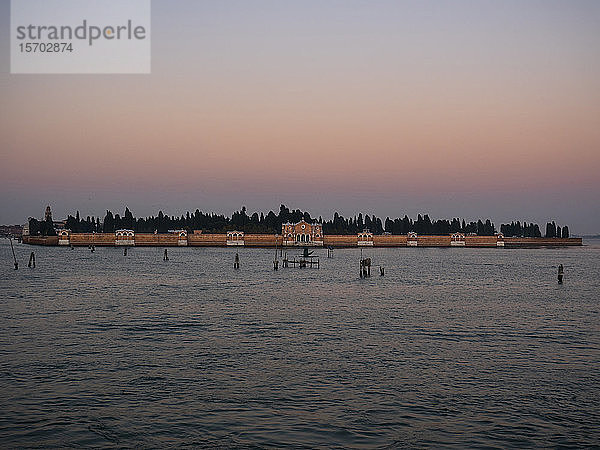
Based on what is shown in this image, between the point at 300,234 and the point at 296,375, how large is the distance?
157 metres

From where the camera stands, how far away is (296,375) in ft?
57.7

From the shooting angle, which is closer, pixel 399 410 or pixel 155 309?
pixel 399 410

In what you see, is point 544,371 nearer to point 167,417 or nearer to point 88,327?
point 167,417

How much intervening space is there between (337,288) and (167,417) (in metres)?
35.4

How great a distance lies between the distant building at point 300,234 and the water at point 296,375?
137 metres

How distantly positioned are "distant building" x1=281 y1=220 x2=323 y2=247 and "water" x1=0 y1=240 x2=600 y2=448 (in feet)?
448

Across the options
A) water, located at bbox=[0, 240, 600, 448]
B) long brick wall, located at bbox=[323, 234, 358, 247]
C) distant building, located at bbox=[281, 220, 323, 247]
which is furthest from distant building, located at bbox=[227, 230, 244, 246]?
water, located at bbox=[0, 240, 600, 448]

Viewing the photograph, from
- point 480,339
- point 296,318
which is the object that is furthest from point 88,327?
point 480,339

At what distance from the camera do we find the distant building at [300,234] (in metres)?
172

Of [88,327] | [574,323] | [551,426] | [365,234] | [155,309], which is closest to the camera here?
[551,426]

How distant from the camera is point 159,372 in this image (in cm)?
1788

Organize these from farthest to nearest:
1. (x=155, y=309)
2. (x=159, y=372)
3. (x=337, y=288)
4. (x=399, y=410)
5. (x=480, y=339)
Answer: (x=337, y=288) → (x=155, y=309) → (x=480, y=339) → (x=159, y=372) → (x=399, y=410)

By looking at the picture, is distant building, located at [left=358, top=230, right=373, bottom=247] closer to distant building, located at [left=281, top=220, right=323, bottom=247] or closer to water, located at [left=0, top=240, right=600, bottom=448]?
distant building, located at [left=281, top=220, right=323, bottom=247]

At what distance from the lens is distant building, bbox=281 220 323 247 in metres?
172
